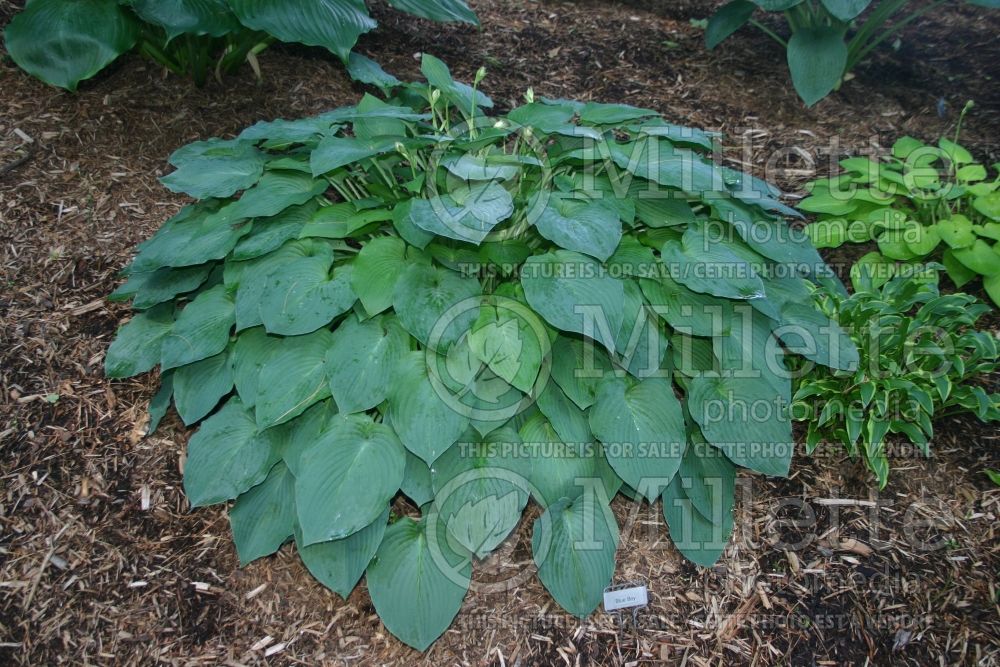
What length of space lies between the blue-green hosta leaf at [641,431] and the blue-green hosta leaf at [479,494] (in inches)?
11.4

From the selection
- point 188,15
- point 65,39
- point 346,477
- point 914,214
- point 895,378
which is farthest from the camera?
point 914,214

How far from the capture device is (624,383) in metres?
2.31

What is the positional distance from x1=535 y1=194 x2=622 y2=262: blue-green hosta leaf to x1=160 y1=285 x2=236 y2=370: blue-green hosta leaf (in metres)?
1.05

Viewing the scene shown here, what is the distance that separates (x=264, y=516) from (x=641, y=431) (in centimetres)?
116

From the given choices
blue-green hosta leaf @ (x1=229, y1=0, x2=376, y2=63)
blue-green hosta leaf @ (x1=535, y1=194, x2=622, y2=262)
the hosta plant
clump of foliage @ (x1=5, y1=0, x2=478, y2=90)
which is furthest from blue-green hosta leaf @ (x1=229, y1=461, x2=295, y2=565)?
blue-green hosta leaf @ (x1=229, y1=0, x2=376, y2=63)

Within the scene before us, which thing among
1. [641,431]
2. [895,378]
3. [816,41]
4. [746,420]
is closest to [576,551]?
[641,431]

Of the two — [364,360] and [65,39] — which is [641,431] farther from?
[65,39]

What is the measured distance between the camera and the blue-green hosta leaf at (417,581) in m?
2.07

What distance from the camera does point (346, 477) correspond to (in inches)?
81.0

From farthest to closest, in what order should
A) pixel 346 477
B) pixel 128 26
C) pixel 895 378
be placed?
pixel 128 26, pixel 895 378, pixel 346 477

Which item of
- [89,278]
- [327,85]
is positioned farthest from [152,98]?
[89,278]

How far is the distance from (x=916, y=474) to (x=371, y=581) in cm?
193

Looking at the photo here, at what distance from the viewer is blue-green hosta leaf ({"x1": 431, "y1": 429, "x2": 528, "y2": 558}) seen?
213 centimetres

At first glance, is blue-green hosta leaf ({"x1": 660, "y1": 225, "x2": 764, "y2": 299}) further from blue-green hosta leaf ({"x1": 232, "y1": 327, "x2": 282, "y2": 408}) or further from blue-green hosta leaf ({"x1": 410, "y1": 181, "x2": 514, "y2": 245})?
blue-green hosta leaf ({"x1": 232, "y1": 327, "x2": 282, "y2": 408})
